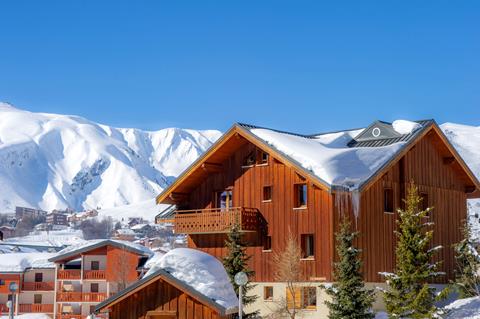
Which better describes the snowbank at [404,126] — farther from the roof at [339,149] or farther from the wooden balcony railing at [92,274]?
the wooden balcony railing at [92,274]

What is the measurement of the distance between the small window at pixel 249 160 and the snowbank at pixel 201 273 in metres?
18.3

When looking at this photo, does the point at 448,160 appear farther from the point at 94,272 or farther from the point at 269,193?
the point at 94,272

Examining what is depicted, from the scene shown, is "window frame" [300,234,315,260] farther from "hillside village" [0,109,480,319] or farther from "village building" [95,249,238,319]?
"village building" [95,249,238,319]

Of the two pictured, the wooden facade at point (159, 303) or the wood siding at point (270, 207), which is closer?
the wooden facade at point (159, 303)

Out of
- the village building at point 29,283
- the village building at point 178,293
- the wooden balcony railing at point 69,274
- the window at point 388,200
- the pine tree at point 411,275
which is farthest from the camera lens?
the village building at point 29,283

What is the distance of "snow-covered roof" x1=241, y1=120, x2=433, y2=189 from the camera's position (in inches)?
1468

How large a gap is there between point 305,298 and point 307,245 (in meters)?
2.76

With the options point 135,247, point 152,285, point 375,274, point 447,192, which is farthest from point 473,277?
point 135,247

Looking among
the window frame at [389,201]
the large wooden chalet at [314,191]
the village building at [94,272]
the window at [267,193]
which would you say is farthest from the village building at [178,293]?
the village building at [94,272]

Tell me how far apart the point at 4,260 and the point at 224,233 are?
1641 inches

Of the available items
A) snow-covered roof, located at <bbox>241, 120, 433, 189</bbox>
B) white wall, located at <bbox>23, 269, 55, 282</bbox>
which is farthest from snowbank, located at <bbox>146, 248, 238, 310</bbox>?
white wall, located at <bbox>23, 269, 55, 282</bbox>

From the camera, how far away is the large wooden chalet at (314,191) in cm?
3819

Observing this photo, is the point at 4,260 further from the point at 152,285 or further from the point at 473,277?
the point at 152,285

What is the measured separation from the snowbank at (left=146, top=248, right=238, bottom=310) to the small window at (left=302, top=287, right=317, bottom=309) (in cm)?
1465
